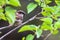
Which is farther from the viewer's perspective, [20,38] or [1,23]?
[20,38]

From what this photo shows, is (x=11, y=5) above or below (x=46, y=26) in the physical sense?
above

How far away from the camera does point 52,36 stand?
1.23 m

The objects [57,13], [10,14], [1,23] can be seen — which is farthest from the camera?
[1,23]

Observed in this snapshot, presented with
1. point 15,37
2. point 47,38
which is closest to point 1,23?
point 15,37

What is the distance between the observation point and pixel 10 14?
573 mm

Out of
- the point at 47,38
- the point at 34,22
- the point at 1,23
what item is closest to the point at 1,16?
the point at 1,23

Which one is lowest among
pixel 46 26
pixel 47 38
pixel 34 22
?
pixel 47 38

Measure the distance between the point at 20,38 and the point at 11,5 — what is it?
56 centimetres

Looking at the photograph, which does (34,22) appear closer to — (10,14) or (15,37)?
(15,37)

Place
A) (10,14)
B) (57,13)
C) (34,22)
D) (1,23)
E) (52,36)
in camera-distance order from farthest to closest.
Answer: (52,36) < (34,22) < (1,23) < (57,13) < (10,14)

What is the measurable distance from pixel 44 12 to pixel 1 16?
0.61ft

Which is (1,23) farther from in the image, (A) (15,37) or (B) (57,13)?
(B) (57,13)

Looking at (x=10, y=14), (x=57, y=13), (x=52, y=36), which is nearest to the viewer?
(x=10, y=14)

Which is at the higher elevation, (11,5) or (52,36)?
(11,5)
